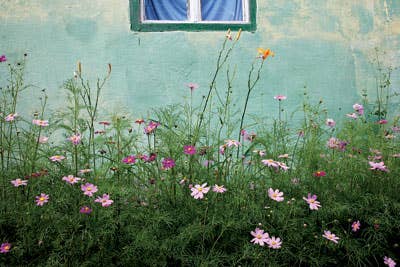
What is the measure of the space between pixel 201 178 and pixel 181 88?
1.51 m

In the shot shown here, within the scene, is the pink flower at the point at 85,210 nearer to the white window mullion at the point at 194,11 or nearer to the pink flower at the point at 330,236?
the pink flower at the point at 330,236

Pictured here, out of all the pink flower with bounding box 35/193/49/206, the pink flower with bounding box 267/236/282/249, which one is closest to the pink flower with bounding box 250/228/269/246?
the pink flower with bounding box 267/236/282/249

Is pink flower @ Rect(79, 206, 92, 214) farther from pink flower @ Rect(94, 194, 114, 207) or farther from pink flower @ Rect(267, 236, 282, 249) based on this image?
pink flower @ Rect(267, 236, 282, 249)

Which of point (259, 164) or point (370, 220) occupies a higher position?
point (259, 164)

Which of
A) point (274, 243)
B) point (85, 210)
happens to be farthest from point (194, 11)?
point (274, 243)

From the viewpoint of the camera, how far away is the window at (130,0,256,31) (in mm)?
4230

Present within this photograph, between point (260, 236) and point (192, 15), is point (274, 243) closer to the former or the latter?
point (260, 236)

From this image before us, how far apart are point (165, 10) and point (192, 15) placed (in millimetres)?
265

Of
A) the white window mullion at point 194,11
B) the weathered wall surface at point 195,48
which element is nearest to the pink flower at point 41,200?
the weathered wall surface at point 195,48

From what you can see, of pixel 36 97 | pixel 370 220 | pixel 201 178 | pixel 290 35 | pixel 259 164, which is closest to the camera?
pixel 370 220

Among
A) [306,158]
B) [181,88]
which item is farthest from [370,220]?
[181,88]

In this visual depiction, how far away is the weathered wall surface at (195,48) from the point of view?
13.5 feet

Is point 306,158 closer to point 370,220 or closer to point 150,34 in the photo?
point 370,220

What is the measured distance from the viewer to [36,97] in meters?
4.12
